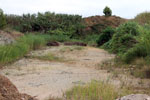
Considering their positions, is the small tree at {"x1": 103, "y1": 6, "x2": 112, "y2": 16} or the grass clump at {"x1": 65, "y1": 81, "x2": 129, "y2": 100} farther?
the small tree at {"x1": 103, "y1": 6, "x2": 112, "y2": 16}

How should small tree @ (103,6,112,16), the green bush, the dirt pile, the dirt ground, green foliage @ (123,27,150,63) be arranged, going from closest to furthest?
the dirt ground, green foliage @ (123,27,150,63), the green bush, the dirt pile, small tree @ (103,6,112,16)

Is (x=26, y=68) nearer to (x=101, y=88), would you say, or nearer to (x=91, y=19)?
(x=101, y=88)

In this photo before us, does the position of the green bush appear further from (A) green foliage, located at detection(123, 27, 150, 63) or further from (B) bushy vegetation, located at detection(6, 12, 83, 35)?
(B) bushy vegetation, located at detection(6, 12, 83, 35)

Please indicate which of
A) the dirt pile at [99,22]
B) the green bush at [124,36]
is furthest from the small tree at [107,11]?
the green bush at [124,36]

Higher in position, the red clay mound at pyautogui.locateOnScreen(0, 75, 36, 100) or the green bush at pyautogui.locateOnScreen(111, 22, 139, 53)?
the green bush at pyautogui.locateOnScreen(111, 22, 139, 53)

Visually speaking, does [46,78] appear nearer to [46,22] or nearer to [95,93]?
[95,93]

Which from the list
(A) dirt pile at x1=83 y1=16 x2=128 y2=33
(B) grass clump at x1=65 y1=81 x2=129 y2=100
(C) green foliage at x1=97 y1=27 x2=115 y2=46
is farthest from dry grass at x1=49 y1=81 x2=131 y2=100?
(A) dirt pile at x1=83 y1=16 x2=128 y2=33

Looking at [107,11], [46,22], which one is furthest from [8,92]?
[107,11]

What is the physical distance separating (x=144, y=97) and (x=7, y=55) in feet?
20.3

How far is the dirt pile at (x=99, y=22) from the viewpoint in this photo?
2361 centimetres

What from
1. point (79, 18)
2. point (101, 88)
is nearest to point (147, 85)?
point (101, 88)

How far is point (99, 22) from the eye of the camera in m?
24.7

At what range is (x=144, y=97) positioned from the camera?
2.79 m

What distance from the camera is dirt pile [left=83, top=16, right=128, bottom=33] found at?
2361 centimetres
